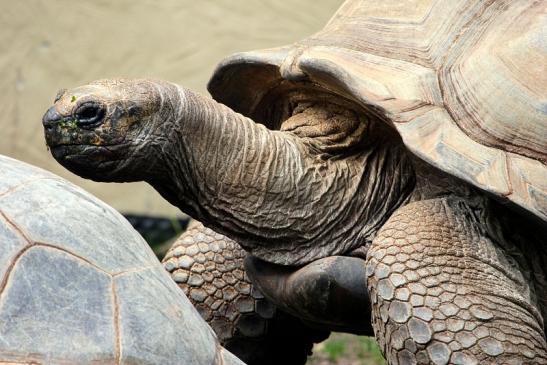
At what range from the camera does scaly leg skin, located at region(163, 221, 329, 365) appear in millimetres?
4082

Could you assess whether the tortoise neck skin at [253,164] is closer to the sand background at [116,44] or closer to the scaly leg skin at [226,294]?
the scaly leg skin at [226,294]

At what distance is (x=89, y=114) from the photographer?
10.5 feet

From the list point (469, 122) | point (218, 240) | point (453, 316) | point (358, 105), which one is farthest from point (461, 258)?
point (218, 240)

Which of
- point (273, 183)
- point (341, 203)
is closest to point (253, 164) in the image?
point (273, 183)

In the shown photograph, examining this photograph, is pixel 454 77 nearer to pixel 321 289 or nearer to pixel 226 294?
pixel 321 289

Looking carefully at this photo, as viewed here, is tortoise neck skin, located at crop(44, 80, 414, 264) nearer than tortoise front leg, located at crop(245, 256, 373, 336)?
Yes

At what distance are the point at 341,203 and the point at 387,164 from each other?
0.78 ft

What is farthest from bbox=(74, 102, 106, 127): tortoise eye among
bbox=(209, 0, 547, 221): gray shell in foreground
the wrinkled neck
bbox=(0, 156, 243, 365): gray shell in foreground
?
bbox=(209, 0, 547, 221): gray shell in foreground

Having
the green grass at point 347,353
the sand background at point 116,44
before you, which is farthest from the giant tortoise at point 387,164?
the sand background at point 116,44

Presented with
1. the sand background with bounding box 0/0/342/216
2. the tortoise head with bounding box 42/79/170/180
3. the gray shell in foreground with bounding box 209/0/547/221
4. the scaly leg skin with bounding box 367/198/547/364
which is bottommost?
the sand background with bounding box 0/0/342/216

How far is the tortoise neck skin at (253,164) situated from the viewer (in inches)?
130

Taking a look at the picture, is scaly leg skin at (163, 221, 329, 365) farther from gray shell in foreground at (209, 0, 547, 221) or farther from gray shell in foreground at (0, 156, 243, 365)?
gray shell in foreground at (0, 156, 243, 365)

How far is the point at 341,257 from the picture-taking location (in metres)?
3.67

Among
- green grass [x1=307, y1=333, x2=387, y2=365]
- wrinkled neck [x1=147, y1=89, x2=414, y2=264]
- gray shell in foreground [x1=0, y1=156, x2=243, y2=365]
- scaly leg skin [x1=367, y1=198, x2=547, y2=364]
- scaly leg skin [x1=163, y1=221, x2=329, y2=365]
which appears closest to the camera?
gray shell in foreground [x1=0, y1=156, x2=243, y2=365]
